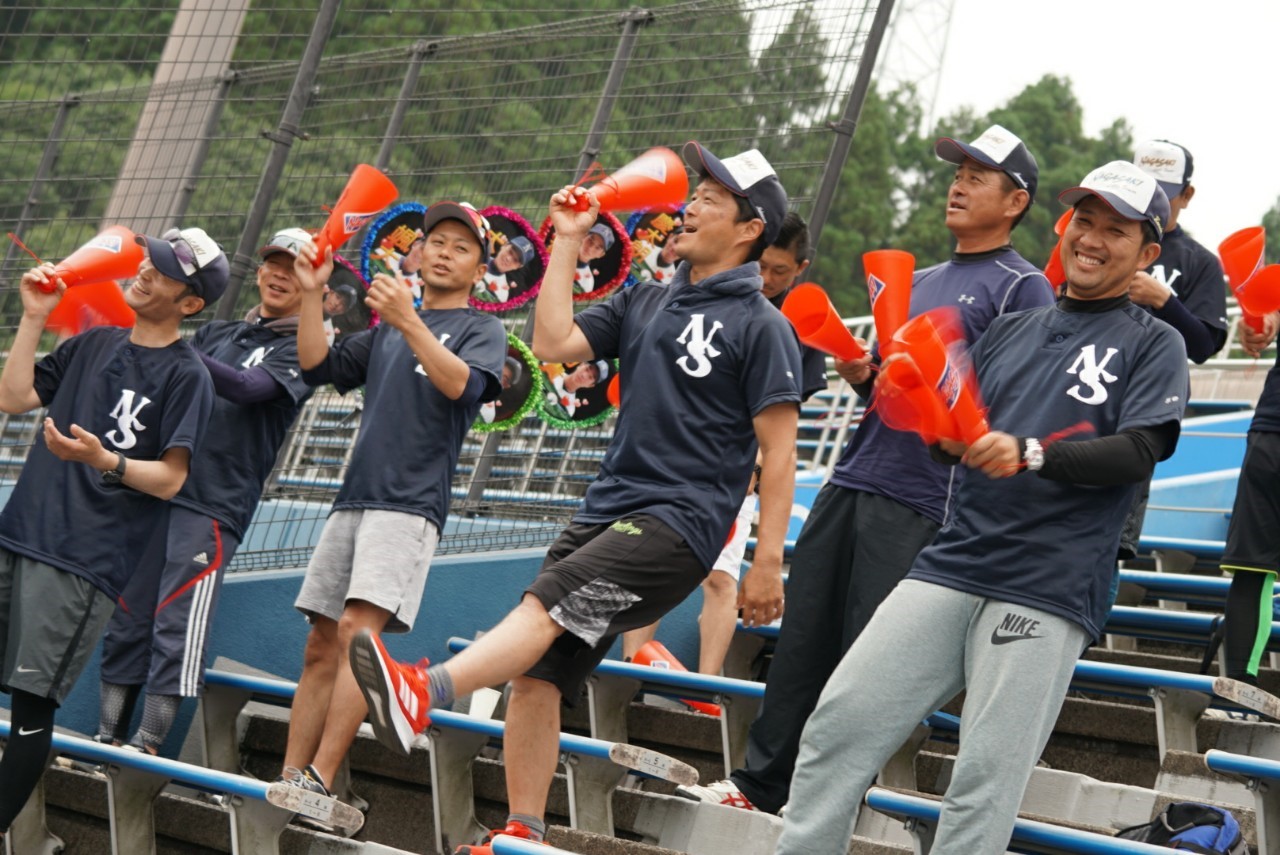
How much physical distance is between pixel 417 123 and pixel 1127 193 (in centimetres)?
424

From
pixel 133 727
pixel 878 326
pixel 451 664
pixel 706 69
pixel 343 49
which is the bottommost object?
pixel 133 727

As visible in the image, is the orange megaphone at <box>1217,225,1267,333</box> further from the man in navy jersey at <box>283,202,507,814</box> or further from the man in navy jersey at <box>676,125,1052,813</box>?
the man in navy jersey at <box>283,202,507,814</box>

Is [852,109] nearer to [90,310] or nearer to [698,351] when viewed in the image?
[698,351]

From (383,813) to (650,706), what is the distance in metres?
1.02

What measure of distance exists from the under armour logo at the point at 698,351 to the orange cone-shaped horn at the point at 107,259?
2006 millimetres

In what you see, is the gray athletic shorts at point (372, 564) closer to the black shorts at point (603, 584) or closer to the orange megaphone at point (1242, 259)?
the black shorts at point (603, 584)

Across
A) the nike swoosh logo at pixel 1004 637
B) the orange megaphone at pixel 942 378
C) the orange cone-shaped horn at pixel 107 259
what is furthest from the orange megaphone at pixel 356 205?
the nike swoosh logo at pixel 1004 637

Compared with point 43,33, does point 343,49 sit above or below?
above

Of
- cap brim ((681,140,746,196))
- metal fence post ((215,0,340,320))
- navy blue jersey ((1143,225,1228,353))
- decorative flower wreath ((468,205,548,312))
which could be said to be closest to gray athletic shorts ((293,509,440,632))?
cap brim ((681,140,746,196))

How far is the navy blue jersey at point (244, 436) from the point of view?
5332 millimetres

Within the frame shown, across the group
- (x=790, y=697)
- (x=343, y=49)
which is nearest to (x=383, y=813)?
(x=790, y=697)

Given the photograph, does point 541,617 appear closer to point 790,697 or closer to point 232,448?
point 790,697

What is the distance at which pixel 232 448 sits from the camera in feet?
17.7

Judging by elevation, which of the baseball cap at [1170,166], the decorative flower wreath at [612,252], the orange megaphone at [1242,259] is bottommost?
the decorative flower wreath at [612,252]
